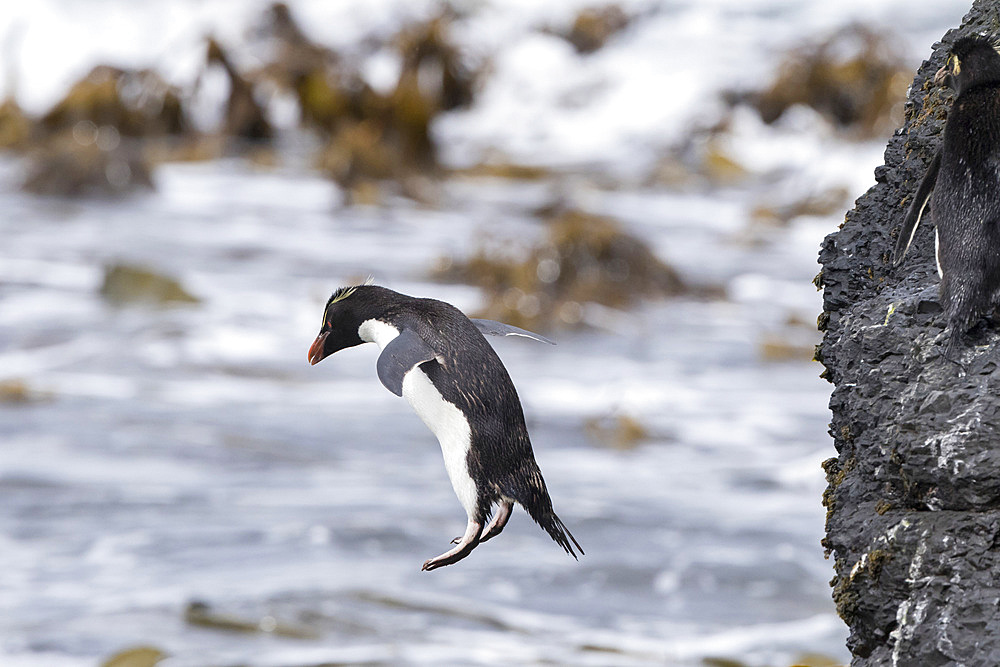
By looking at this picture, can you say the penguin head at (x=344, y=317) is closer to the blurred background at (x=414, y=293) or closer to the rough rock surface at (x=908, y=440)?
the rough rock surface at (x=908, y=440)

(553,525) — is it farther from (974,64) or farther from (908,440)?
(908,440)

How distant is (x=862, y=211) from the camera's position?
1.96m

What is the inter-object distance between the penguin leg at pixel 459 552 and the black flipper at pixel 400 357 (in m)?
0.15

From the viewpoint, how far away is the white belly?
1.26 meters

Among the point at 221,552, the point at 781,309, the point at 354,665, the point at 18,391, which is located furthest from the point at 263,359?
the point at 354,665

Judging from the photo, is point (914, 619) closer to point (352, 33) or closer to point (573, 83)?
point (573, 83)

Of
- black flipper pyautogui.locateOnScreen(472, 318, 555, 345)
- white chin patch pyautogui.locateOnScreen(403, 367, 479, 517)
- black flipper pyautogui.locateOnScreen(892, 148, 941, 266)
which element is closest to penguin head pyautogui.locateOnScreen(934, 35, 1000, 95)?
black flipper pyautogui.locateOnScreen(892, 148, 941, 266)

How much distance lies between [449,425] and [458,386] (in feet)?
0.16

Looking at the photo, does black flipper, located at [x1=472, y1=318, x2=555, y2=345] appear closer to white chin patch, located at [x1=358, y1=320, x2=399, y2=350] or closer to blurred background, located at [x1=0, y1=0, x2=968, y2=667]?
white chin patch, located at [x1=358, y1=320, x2=399, y2=350]

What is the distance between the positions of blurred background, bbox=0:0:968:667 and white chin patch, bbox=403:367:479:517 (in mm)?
3852

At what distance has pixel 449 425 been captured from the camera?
1.29m

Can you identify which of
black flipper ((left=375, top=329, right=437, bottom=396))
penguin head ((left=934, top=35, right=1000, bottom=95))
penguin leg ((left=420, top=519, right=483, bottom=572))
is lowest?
penguin leg ((left=420, top=519, right=483, bottom=572))

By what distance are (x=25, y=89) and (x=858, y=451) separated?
74.0ft

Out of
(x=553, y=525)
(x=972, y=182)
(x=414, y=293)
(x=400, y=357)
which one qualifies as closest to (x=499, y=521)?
(x=553, y=525)
